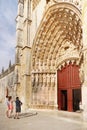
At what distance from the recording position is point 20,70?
1388 centimetres

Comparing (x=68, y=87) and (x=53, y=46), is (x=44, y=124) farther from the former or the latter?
(x=53, y=46)

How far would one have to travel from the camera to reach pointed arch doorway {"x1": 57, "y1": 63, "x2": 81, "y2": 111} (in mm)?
10549

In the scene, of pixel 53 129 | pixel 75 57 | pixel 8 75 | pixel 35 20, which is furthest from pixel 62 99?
pixel 8 75

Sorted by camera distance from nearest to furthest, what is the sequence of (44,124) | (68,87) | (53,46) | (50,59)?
(44,124)
(68,87)
(53,46)
(50,59)

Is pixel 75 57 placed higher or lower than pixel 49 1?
lower

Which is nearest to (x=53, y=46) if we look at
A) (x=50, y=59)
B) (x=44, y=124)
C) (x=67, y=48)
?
(x=50, y=59)

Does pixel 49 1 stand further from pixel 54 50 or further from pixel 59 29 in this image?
pixel 54 50

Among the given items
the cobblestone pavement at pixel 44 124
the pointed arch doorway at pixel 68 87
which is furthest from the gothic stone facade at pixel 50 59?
the cobblestone pavement at pixel 44 124

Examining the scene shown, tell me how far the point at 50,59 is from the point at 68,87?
Answer: 1949mm

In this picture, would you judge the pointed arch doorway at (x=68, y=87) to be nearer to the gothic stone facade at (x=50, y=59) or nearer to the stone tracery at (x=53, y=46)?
the gothic stone facade at (x=50, y=59)

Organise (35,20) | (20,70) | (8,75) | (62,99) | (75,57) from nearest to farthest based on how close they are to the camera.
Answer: (75,57) → (62,99) → (35,20) → (20,70) → (8,75)

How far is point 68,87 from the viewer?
1101cm

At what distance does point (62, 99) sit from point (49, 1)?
5.46 metres

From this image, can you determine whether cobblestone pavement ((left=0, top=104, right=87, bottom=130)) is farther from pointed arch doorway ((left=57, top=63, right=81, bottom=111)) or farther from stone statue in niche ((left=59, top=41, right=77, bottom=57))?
stone statue in niche ((left=59, top=41, right=77, bottom=57))
